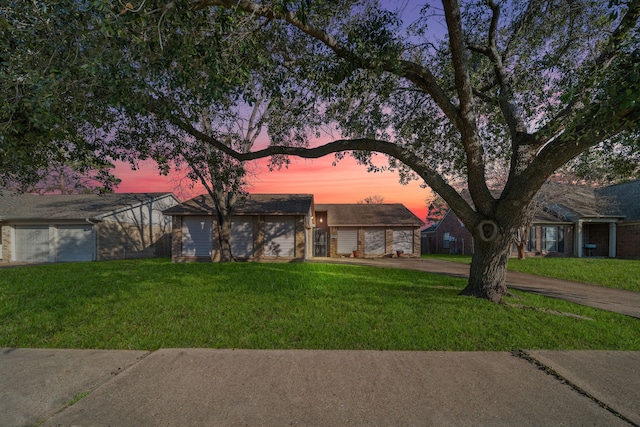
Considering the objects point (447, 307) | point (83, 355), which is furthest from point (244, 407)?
point (447, 307)

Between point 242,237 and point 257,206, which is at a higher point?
point 257,206

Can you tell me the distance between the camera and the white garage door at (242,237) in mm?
20156

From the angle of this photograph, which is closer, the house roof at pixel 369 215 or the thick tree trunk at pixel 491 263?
the thick tree trunk at pixel 491 263

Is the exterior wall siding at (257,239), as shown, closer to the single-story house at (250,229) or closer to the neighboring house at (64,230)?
the single-story house at (250,229)

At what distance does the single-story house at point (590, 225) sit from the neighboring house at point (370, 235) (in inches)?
296

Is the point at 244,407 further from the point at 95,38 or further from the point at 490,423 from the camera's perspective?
the point at 95,38

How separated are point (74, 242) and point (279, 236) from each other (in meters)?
12.5

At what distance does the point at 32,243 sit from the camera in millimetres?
20625

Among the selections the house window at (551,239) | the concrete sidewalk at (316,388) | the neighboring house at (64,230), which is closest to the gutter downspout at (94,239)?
the neighboring house at (64,230)

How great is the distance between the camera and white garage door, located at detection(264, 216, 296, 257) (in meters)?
20.1

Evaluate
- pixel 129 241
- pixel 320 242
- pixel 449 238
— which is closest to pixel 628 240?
pixel 449 238

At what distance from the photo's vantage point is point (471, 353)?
14.4 ft

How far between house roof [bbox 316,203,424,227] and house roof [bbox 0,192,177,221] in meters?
13.6

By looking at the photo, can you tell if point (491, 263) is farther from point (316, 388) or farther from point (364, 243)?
point (364, 243)
